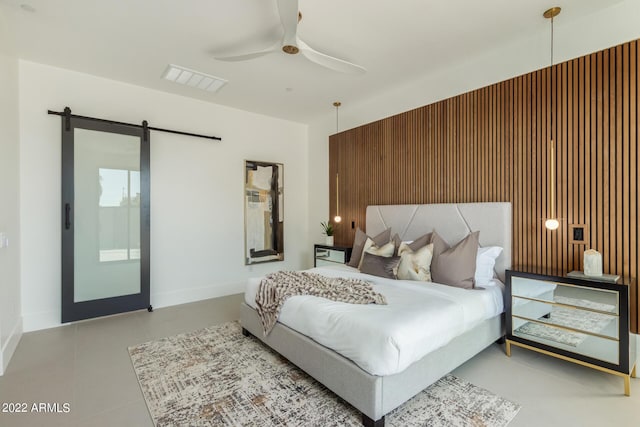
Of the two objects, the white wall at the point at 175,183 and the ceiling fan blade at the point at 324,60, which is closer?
the ceiling fan blade at the point at 324,60

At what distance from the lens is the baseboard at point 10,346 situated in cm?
259

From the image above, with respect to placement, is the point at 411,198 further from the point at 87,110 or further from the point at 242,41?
the point at 87,110

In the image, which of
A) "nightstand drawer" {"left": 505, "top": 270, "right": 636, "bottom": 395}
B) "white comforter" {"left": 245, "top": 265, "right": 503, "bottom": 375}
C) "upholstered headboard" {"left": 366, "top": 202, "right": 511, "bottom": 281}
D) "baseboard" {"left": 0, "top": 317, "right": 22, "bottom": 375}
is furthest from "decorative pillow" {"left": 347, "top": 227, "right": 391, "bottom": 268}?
"baseboard" {"left": 0, "top": 317, "right": 22, "bottom": 375}

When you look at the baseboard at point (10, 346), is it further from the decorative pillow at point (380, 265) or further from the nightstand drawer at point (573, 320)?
the nightstand drawer at point (573, 320)

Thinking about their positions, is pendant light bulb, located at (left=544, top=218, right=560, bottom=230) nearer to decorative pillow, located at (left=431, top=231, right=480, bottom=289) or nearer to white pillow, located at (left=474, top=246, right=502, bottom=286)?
white pillow, located at (left=474, top=246, right=502, bottom=286)

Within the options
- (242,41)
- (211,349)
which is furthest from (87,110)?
(211,349)

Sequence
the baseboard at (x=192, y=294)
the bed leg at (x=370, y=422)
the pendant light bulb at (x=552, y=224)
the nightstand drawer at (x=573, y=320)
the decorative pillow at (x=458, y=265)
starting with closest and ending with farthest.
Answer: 1. the bed leg at (x=370, y=422)
2. the nightstand drawer at (x=573, y=320)
3. the pendant light bulb at (x=552, y=224)
4. the decorative pillow at (x=458, y=265)
5. the baseboard at (x=192, y=294)

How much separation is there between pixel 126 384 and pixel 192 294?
2.33 metres

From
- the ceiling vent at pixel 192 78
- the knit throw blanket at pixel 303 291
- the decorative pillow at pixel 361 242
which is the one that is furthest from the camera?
the decorative pillow at pixel 361 242

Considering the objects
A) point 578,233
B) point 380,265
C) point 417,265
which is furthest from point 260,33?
point 578,233

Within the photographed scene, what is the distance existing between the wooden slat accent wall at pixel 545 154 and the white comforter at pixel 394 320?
0.94 m

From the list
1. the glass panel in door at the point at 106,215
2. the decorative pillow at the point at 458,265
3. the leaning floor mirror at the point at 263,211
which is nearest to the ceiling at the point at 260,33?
the glass panel in door at the point at 106,215

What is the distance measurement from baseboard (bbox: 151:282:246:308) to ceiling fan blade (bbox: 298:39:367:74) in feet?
12.3

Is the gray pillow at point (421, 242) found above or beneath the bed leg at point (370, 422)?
above
